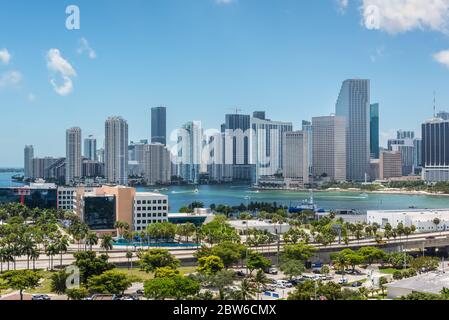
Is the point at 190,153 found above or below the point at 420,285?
above

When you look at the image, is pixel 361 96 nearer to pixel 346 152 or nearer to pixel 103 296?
pixel 346 152

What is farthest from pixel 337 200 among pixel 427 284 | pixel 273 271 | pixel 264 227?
pixel 427 284

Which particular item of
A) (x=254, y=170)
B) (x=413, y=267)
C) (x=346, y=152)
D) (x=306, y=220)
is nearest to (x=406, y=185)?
(x=346, y=152)

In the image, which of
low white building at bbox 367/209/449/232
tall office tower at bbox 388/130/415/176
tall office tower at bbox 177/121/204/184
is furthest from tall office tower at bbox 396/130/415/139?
low white building at bbox 367/209/449/232

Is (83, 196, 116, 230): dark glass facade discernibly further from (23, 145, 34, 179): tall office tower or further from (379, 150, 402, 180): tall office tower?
(379, 150, 402, 180): tall office tower

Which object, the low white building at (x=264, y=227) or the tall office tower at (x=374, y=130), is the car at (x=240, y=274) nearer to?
the low white building at (x=264, y=227)

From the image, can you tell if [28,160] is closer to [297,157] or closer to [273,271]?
[297,157]
